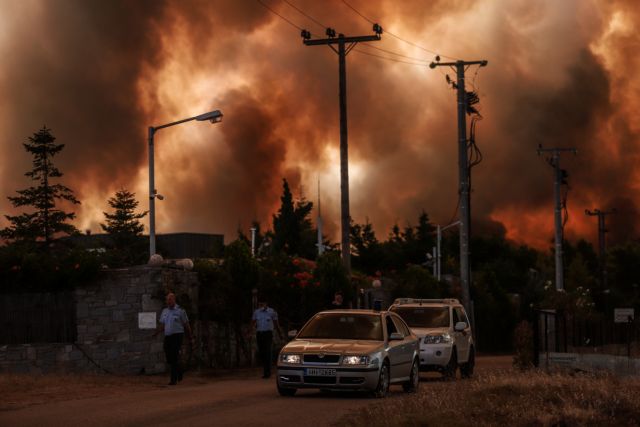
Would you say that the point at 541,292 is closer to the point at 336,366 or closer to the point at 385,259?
the point at 385,259

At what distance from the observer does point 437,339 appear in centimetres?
2703

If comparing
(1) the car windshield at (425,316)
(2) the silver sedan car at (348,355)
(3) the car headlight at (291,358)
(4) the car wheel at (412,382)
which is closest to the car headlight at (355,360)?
(2) the silver sedan car at (348,355)

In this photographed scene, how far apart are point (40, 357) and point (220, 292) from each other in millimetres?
6356

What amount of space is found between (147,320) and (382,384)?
11160mm

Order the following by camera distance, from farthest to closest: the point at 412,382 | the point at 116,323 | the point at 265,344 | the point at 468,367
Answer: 1. the point at 116,323
2. the point at 468,367
3. the point at 265,344
4. the point at 412,382

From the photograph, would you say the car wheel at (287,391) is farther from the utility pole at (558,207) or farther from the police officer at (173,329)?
the utility pole at (558,207)

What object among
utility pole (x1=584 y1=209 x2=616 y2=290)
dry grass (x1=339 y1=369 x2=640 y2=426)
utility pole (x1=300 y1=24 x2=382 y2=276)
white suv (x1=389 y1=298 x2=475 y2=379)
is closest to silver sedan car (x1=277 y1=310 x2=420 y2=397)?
dry grass (x1=339 y1=369 x2=640 y2=426)

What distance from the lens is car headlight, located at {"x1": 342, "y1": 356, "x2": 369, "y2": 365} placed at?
19.9 m

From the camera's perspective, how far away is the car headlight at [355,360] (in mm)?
19906

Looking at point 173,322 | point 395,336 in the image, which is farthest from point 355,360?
point 173,322

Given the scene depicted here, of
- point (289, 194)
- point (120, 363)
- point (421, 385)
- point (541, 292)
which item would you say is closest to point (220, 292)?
point (120, 363)

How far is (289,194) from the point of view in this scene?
11012 cm

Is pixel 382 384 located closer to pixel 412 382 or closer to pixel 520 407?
pixel 412 382

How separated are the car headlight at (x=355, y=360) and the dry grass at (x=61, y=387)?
5503 mm
